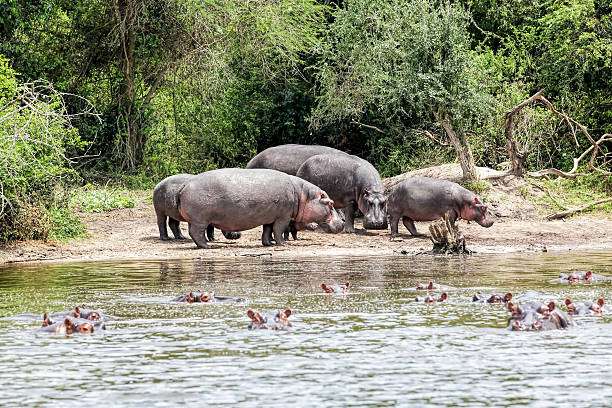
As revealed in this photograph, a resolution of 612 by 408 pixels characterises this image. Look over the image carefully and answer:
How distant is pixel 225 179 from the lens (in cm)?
1878

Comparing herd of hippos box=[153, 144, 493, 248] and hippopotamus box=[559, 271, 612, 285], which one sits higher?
herd of hippos box=[153, 144, 493, 248]

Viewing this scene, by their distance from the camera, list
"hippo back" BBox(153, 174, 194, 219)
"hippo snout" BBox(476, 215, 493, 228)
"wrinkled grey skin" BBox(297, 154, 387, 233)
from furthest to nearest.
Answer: "wrinkled grey skin" BBox(297, 154, 387, 233) < "hippo snout" BBox(476, 215, 493, 228) < "hippo back" BBox(153, 174, 194, 219)

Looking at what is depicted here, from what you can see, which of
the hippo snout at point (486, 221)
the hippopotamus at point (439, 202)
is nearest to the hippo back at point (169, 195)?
the hippopotamus at point (439, 202)

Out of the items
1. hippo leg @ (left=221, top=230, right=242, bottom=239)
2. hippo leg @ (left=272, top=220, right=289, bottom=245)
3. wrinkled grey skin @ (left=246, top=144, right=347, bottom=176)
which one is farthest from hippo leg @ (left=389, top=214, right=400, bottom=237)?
hippo leg @ (left=221, top=230, right=242, bottom=239)

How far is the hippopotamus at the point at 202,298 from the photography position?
41.8 feet

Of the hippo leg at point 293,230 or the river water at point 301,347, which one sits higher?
the hippo leg at point 293,230

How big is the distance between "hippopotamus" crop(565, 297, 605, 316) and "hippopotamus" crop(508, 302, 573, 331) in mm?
489

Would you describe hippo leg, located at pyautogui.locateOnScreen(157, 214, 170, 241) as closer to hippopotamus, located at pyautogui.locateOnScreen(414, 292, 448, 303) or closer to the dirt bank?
the dirt bank

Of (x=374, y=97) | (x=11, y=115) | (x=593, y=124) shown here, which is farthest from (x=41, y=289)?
(x=593, y=124)

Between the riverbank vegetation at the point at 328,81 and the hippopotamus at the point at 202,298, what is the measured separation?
33.4 ft

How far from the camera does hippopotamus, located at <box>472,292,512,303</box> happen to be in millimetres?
12422

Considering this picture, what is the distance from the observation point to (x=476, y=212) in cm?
2028

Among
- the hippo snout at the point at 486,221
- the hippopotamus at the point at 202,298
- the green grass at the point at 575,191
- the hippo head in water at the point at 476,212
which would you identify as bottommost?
the hippopotamus at the point at 202,298

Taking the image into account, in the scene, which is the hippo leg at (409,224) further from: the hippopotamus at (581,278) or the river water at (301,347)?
the hippopotamus at (581,278)
